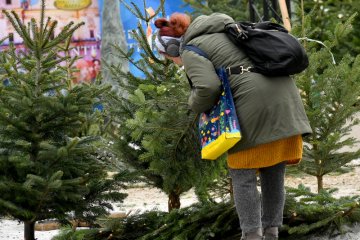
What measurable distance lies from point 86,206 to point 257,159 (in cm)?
167

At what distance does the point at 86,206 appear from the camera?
18.0 feet

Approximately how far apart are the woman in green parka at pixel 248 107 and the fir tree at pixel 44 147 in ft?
3.70

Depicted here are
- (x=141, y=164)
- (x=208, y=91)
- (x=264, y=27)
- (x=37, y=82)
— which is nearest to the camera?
(x=208, y=91)

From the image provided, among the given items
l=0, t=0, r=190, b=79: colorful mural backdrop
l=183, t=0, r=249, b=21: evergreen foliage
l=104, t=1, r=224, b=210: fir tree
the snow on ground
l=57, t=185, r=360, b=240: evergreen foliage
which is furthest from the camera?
l=0, t=0, r=190, b=79: colorful mural backdrop

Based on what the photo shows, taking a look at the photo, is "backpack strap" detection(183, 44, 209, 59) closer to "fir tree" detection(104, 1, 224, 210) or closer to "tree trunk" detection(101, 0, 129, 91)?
"fir tree" detection(104, 1, 224, 210)

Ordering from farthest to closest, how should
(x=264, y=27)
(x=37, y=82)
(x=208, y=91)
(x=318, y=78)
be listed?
(x=318, y=78)
(x=37, y=82)
(x=264, y=27)
(x=208, y=91)

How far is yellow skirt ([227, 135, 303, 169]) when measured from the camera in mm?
4285

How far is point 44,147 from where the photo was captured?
16.8 feet

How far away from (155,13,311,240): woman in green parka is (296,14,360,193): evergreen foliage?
1.80m

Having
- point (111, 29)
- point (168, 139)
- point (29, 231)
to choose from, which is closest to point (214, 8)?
point (111, 29)

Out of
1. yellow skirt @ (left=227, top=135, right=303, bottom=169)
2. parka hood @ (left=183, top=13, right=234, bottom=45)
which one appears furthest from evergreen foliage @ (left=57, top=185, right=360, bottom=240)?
parka hood @ (left=183, top=13, right=234, bottom=45)

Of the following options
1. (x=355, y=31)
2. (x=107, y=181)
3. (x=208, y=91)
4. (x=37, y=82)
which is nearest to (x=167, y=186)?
(x=107, y=181)

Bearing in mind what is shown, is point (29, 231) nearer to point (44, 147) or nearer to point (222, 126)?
point (44, 147)

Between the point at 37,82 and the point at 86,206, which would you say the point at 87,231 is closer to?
the point at 86,206
